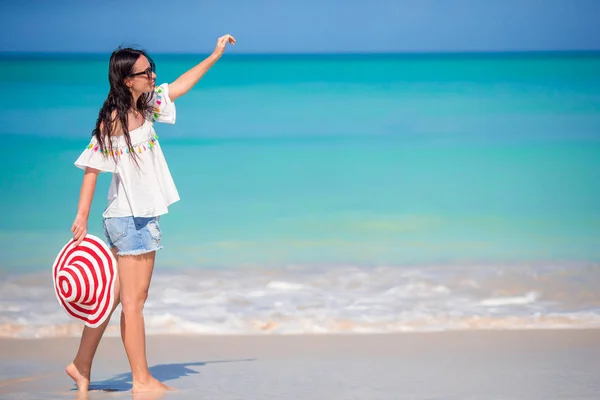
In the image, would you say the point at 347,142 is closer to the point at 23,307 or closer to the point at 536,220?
the point at 536,220

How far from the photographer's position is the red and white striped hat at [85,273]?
2512 millimetres

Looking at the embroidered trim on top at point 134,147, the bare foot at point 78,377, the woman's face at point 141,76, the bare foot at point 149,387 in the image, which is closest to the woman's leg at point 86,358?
the bare foot at point 78,377

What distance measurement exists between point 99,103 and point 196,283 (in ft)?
22.4

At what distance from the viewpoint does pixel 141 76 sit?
2.53m

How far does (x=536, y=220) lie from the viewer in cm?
534

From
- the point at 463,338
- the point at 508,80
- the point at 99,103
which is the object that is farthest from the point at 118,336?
the point at 508,80

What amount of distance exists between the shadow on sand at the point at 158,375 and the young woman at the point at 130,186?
0.10 meters

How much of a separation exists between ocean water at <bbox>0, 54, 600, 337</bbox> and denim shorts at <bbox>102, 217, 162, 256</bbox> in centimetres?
89

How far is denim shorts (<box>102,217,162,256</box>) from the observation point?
2521 millimetres

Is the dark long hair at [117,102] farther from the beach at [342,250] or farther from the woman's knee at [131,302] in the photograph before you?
the beach at [342,250]

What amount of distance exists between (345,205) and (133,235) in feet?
10.9

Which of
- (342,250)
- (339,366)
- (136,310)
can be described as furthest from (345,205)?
(136,310)

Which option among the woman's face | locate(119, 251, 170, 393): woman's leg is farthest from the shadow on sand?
the woman's face

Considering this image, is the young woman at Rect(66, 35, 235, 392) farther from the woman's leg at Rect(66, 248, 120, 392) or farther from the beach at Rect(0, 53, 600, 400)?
the beach at Rect(0, 53, 600, 400)
